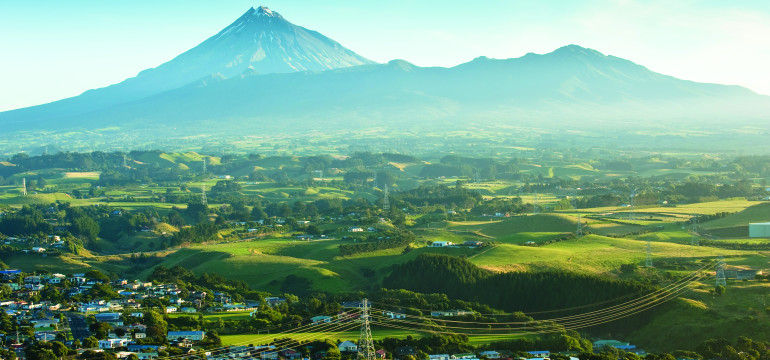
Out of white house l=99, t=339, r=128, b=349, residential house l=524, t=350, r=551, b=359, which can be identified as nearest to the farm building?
residential house l=524, t=350, r=551, b=359

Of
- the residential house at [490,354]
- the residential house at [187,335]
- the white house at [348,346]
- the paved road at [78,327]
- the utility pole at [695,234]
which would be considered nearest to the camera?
the residential house at [490,354]

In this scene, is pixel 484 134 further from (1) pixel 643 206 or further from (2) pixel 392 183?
(1) pixel 643 206

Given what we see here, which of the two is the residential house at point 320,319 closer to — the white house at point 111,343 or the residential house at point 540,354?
the white house at point 111,343

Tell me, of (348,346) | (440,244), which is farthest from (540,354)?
(440,244)

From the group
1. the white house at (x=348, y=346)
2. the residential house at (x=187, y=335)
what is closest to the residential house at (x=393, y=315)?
Result: the white house at (x=348, y=346)

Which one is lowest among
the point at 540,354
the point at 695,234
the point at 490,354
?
the point at 540,354

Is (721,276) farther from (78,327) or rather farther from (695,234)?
(78,327)
